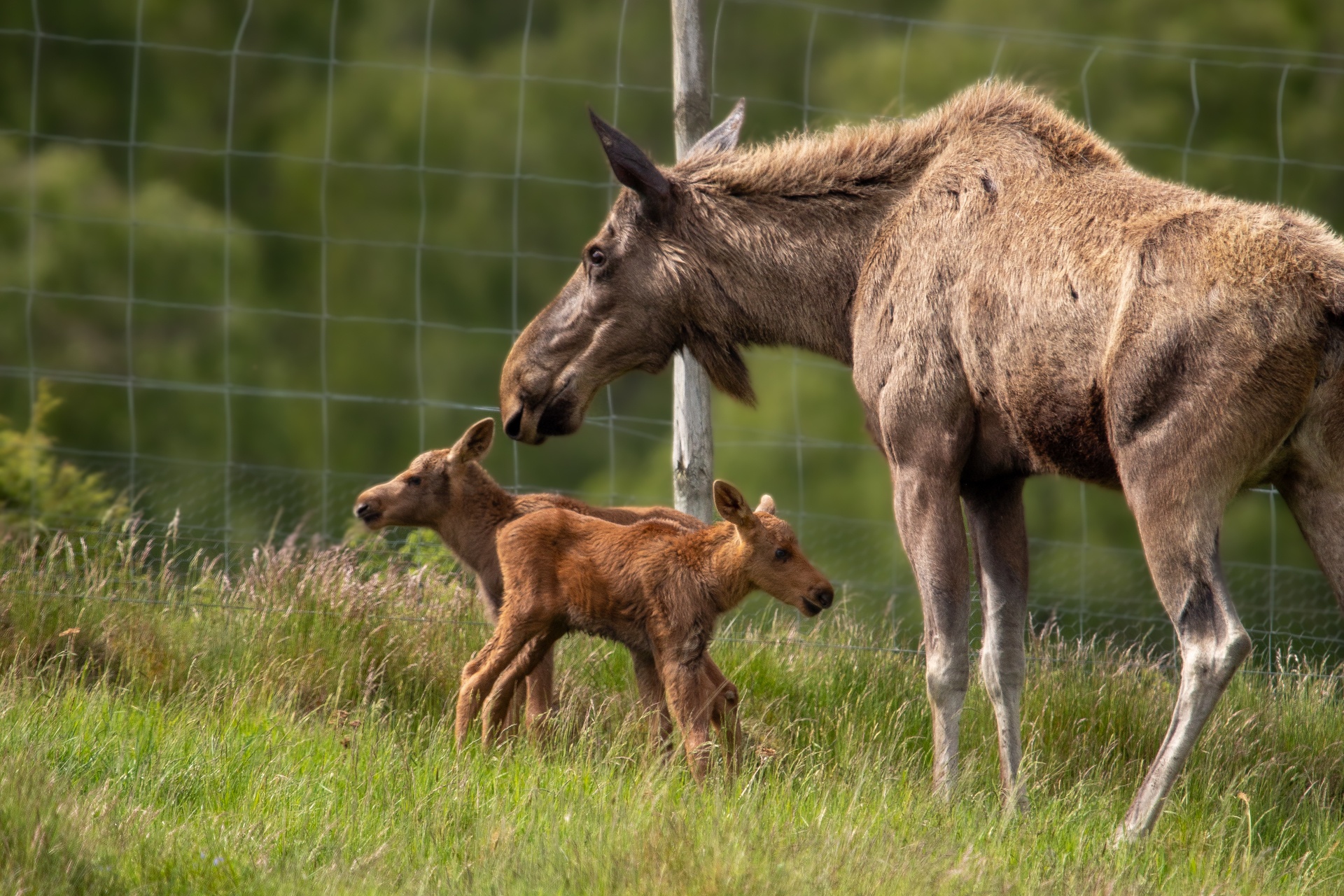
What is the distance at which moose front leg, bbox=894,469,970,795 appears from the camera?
485cm

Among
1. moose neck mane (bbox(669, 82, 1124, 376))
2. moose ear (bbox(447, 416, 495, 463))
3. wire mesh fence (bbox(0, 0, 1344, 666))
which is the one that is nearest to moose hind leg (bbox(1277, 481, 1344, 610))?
moose neck mane (bbox(669, 82, 1124, 376))

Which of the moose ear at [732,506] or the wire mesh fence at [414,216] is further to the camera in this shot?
the wire mesh fence at [414,216]

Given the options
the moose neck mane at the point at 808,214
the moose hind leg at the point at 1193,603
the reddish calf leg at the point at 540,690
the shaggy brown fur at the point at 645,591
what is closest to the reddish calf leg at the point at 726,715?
the shaggy brown fur at the point at 645,591

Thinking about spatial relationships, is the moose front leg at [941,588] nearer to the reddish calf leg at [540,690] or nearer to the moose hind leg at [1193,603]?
the moose hind leg at [1193,603]

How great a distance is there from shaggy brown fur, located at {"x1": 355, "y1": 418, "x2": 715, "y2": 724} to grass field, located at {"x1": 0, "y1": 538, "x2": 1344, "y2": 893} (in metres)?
0.44

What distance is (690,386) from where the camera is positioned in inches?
270

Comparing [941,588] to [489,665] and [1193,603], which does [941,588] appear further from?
[489,665]

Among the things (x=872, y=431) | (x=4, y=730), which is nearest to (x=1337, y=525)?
(x=872, y=431)

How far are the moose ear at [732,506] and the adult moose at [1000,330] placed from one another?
52 cm

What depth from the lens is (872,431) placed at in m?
5.21

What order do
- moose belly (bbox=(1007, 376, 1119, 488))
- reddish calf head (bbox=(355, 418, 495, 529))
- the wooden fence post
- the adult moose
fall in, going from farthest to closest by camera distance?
the wooden fence post → reddish calf head (bbox=(355, 418, 495, 529)) → moose belly (bbox=(1007, 376, 1119, 488)) → the adult moose

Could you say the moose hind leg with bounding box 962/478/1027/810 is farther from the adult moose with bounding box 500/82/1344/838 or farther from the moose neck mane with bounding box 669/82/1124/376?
the moose neck mane with bounding box 669/82/1124/376

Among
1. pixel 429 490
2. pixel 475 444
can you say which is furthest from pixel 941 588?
pixel 429 490

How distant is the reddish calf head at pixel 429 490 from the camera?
5914 mm
